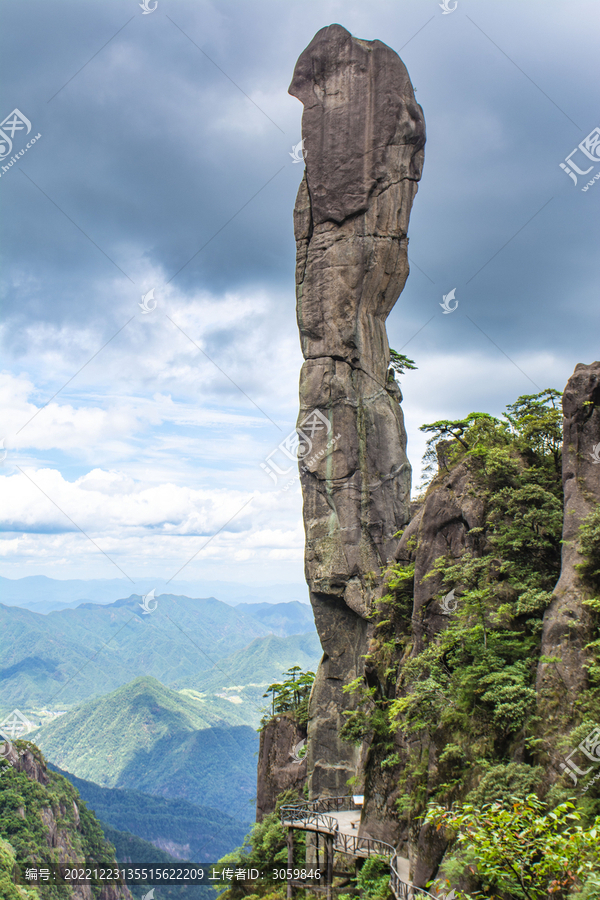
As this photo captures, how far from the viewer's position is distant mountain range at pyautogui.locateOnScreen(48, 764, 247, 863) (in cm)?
14175

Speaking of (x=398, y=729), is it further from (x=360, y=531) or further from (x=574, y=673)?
(x=360, y=531)

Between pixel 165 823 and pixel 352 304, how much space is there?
15337 cm

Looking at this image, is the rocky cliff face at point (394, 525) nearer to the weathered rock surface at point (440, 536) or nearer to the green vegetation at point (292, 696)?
the weathered rock surface at point (440, 536)

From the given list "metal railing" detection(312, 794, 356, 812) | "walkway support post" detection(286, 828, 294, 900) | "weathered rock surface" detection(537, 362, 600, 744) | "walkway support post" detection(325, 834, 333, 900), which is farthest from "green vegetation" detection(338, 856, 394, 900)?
"metal railing" detection(312, 794, 356, 812)

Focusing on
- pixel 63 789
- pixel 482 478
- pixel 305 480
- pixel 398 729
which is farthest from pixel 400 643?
pixel 63 789

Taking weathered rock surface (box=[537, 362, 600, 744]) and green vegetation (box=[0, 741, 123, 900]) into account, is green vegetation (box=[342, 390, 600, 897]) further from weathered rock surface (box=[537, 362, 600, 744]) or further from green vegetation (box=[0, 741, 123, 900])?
green vegetation (box=[0, 741, 123, 900])

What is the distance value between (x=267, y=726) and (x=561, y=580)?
26021mm

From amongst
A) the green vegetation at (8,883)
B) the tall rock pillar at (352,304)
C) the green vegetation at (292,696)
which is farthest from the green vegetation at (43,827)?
the tall rock pillar at (352,304)

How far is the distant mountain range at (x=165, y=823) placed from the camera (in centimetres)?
14175

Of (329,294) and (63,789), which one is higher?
(329,294)

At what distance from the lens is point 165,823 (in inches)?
5891

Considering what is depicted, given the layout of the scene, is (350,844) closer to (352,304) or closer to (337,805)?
(337,805)

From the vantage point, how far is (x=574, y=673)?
37.8ft

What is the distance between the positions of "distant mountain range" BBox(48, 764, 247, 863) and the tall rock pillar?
131321 millimetres
